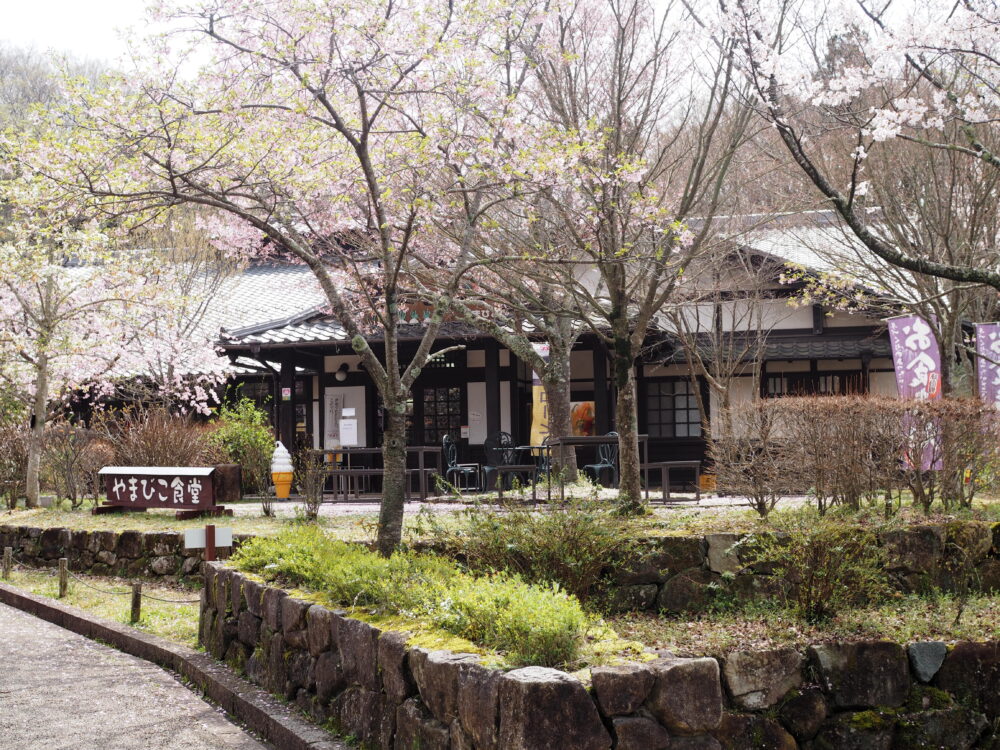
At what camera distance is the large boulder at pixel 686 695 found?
4113mm

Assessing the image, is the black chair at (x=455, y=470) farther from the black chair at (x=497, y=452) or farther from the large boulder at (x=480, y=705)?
the large boulder at (x=480, y=705)

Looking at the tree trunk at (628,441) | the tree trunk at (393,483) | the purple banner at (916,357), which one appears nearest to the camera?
the tree trunk at (393,483)

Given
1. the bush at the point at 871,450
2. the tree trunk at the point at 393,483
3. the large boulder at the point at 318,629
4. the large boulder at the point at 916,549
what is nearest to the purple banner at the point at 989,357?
the bush at the point at 871,450

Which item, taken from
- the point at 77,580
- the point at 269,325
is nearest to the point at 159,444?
the point at 77,580

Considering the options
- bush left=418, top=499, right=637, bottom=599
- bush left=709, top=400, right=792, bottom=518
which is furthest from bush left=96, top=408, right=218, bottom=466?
bush left=709, top=400, right=792, bottom=518

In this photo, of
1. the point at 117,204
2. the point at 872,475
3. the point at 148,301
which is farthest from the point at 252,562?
the point at 148,301

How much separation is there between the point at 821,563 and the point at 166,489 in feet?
28.5

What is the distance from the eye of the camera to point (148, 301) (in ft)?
50.0

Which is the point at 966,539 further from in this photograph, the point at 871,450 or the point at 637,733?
the point at 637,733

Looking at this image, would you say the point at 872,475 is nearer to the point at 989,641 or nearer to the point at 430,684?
the point at 989,641

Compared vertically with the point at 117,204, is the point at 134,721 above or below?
below

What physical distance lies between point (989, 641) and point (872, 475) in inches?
114

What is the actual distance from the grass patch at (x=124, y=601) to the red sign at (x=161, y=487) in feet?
4.06

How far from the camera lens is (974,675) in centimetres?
515
